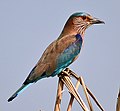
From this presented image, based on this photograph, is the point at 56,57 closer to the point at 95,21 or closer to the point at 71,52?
the point at 71,52

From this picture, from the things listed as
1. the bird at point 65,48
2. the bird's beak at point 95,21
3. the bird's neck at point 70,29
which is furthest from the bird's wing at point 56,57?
the bird's beak at point 95,21

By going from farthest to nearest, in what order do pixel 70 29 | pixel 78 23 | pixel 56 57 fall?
1. pixel 70 29
2. pixel 78 23
3. pixel 56 57

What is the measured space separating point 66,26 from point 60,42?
48 cm

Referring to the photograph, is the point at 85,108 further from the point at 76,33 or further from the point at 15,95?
the point at 76,33

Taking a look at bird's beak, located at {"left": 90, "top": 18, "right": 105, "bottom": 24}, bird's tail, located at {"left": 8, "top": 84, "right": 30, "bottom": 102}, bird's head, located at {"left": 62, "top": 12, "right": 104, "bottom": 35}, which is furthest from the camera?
bird's head, located at {"left": 62, "top": 12, "right": 104, "bottom": 35}

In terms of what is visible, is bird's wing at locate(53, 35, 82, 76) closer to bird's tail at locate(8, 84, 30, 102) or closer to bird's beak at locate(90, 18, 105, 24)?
bird's beak at locate(90, 18, 105, 24)

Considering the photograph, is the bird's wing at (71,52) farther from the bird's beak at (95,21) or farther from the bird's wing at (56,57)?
the bird's beak at (95,21)

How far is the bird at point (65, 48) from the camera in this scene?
20.0ft

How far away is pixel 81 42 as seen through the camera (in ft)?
21.7

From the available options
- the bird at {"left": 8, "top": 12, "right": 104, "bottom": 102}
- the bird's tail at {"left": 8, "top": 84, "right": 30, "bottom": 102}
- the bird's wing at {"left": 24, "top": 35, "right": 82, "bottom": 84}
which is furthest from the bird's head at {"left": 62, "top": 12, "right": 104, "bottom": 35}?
the bird's tail at {"left": 8, "top": 84, "right": 30, "bottom": 102}

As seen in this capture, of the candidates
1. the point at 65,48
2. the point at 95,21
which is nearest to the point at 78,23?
the point at 95,21

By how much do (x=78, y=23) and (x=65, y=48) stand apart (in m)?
0.51

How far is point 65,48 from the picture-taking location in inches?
260

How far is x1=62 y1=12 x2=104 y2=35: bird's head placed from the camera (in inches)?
263
